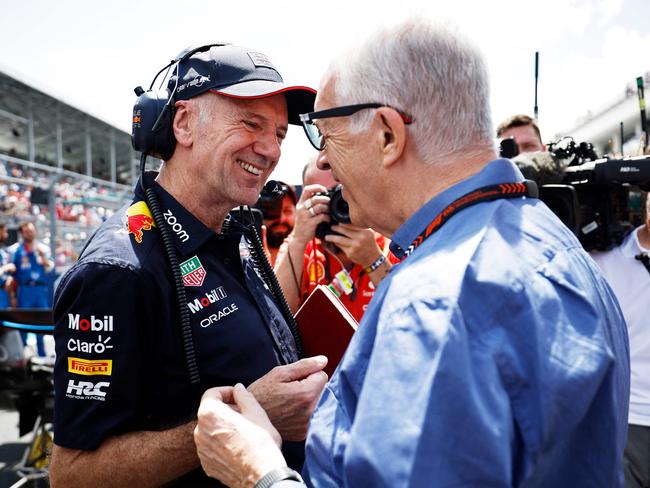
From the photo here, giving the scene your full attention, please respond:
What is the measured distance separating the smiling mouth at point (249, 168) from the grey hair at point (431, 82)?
83cm

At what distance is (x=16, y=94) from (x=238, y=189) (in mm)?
18968

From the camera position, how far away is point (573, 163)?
2961 millimetres

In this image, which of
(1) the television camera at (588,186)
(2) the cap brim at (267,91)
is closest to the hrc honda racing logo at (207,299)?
(2) the cap brim at (267,91)

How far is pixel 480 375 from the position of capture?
29.0 inches

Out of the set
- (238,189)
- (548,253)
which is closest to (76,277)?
(238,189)

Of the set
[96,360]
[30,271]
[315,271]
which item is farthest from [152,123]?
[30,271]

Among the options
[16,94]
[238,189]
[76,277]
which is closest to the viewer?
[76,277]

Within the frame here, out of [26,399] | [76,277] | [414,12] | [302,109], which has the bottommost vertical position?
[26,399]

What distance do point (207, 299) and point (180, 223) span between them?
280 millimetres

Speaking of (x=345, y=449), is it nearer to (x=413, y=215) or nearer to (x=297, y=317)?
(x=413, y=215)

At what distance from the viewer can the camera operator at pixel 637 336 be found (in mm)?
2727

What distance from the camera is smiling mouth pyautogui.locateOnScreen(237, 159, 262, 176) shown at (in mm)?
1791

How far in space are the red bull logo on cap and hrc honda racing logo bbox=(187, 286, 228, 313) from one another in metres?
0.24

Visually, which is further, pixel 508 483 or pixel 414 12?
pixel 414 12
